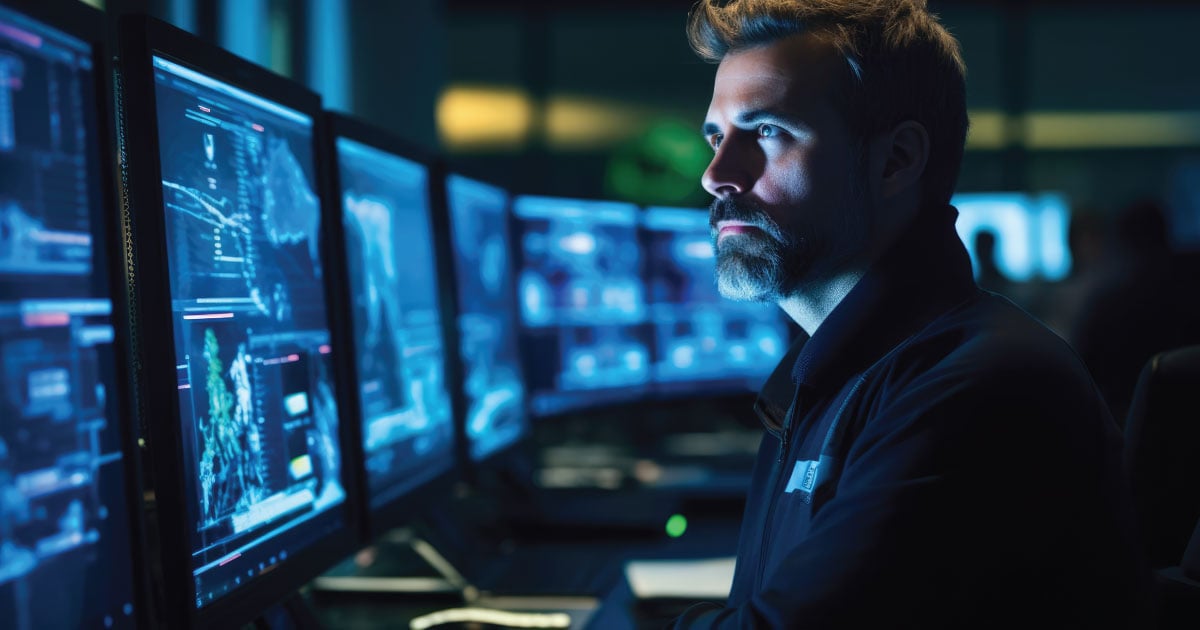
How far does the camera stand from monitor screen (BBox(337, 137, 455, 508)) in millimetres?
1432

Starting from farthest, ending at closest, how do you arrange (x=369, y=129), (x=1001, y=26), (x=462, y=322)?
(x=1001, y=26) < (x=462, y=322) < (x=369, y=129)

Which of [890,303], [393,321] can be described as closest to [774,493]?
[890,303]

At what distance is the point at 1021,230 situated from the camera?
587 centimetres

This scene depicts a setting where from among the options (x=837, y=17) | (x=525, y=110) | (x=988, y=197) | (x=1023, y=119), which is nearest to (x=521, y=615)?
(x=837, y=17)

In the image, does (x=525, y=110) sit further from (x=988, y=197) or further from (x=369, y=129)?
(x=369, y=129)

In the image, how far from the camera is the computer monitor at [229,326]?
2.99 ft

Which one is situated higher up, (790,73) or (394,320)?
(790,73)

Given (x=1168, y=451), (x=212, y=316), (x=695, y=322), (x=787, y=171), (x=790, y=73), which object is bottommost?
(x=1168, y=451)

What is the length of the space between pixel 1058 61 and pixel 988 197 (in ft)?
5.52

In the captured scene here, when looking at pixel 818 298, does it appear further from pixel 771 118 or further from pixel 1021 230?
pixel 1021 230

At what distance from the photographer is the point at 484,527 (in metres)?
2.20

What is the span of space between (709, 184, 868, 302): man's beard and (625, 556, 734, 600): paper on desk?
0.51 metres

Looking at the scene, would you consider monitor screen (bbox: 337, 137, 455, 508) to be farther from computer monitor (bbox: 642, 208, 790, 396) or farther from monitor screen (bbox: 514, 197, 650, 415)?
computer monitor (bbox: 642, 208, 790, 396)

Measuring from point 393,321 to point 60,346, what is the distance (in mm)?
688
